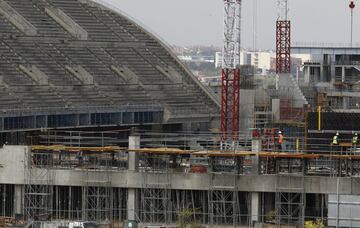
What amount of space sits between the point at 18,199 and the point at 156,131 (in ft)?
96.5

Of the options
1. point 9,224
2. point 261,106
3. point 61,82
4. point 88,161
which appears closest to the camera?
point 9,224

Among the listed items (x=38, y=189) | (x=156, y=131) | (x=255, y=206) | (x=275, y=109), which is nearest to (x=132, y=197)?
(x=38, y=189)

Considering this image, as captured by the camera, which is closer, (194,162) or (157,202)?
(157,202)

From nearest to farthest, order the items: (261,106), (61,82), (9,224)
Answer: (9,224), (61,82), (261,106)

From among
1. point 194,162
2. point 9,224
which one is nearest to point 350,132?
point 194,162

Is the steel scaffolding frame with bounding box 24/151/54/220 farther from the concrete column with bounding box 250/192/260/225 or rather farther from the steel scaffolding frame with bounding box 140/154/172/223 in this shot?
the concrete column with bounding box 250/192/260/225

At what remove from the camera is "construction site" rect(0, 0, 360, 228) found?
7100 cm

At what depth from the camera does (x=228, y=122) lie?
349 feet

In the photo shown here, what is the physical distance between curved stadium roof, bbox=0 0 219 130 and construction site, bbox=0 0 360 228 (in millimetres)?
144

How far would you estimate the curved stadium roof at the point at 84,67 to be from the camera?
9844cm

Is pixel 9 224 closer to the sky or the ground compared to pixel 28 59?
closer to the ground

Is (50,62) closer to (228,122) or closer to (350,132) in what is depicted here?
(228,122)

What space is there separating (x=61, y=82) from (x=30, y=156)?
95.9 ft

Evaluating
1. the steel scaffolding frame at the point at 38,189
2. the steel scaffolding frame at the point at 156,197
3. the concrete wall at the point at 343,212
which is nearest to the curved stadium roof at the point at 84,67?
the steel scaffolding frame at the point at 38,189
